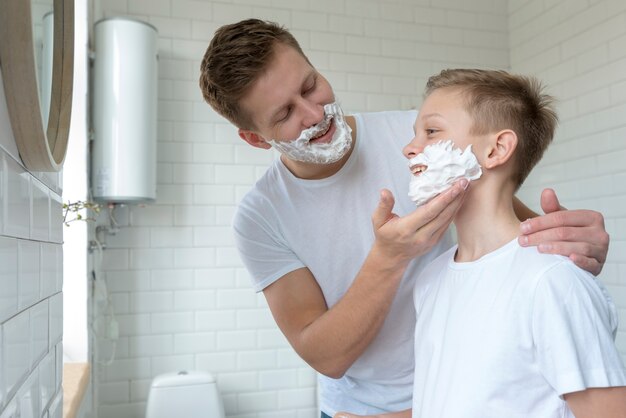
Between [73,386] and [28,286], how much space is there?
3.77 feet

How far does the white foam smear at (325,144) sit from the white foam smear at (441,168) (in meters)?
0.28

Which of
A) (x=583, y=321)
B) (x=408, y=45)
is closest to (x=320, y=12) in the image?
(x=408, y=45)

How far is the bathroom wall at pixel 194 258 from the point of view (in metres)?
2.98

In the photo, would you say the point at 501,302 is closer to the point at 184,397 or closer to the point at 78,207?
the point at 78,207

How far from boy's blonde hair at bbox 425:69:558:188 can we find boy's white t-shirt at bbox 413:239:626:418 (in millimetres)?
237

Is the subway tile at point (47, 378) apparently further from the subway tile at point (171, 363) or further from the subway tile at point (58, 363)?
the subway tile at point (171, 363)

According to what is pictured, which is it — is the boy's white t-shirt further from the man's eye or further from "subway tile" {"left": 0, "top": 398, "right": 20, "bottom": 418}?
"subway tile" {"left": 0, "top": 398, "right": 20, "bottom": 418}

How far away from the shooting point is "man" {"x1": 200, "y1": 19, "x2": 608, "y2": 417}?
1.26 meters

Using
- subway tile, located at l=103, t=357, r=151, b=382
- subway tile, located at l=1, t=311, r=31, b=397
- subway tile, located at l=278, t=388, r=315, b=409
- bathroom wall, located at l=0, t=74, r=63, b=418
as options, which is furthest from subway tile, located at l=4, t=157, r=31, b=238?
subway tile, located at l=278, t=388, r=315, b=409

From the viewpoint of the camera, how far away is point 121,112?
2.72 metres

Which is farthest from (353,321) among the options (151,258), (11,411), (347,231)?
(151,258)

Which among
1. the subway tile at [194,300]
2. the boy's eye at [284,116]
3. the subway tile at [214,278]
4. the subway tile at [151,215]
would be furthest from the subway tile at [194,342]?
the boy's eye at [284,116]

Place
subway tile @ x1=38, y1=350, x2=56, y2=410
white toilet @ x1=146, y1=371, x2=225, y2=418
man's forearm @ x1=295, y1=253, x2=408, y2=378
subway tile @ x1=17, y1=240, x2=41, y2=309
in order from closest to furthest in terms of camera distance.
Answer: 1. subway tile @ x1=17, y1=240, x2=41, y2=309
2. subway tile @ x1=38, y1=350, x2=56, y2=410
3. man's forearm @ x1=295, y1=253, x2=408, y2=378
4. white toilet @ x1=146, y1=371, x2=225, y2=418

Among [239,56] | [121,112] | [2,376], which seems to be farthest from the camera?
[121,112]
